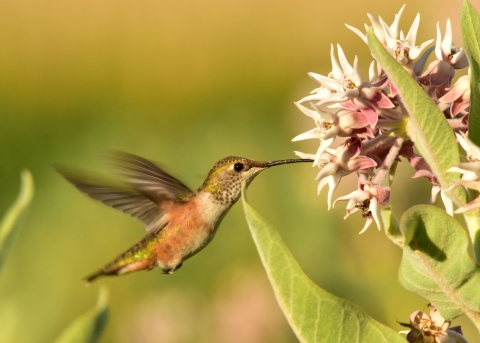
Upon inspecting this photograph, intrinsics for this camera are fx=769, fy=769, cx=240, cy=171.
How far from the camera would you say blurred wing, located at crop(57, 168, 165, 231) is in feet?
10.0

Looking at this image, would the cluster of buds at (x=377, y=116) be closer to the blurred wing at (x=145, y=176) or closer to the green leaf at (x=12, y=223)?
the green leaf at (x=12, y=223)

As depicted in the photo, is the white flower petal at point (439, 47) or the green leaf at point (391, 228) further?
the white flower petal at point (439, 47)

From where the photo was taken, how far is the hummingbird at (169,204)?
3266 millimetres

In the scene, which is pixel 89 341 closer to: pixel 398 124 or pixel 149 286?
pixel 398 124

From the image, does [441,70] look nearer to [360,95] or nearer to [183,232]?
[360,95]

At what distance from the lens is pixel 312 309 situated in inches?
69.5

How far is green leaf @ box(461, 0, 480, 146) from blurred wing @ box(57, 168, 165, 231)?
1.61 metres

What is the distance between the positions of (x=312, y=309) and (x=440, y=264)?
0.31m

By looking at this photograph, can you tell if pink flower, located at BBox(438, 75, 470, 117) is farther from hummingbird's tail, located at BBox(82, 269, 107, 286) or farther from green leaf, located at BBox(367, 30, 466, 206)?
hummingbird's tail, located at BBox(82, 269, 107, 286)

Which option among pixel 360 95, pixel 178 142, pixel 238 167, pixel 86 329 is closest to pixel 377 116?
pixel 360 95

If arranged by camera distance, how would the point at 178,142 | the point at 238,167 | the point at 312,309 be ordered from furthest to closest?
the point at 178,142, the point at 238,167, the point at 312,309

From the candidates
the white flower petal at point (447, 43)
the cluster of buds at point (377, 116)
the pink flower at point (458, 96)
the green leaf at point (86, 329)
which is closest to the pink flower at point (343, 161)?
the cluster of buds at point (377, 116)

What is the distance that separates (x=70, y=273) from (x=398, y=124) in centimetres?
516

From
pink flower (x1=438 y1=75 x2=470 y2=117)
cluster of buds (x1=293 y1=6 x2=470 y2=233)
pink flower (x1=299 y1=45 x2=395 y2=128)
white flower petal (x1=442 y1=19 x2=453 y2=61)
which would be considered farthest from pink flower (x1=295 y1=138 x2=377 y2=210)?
white flower petal (x1=442 y1=19 x2=453 y2=61)
